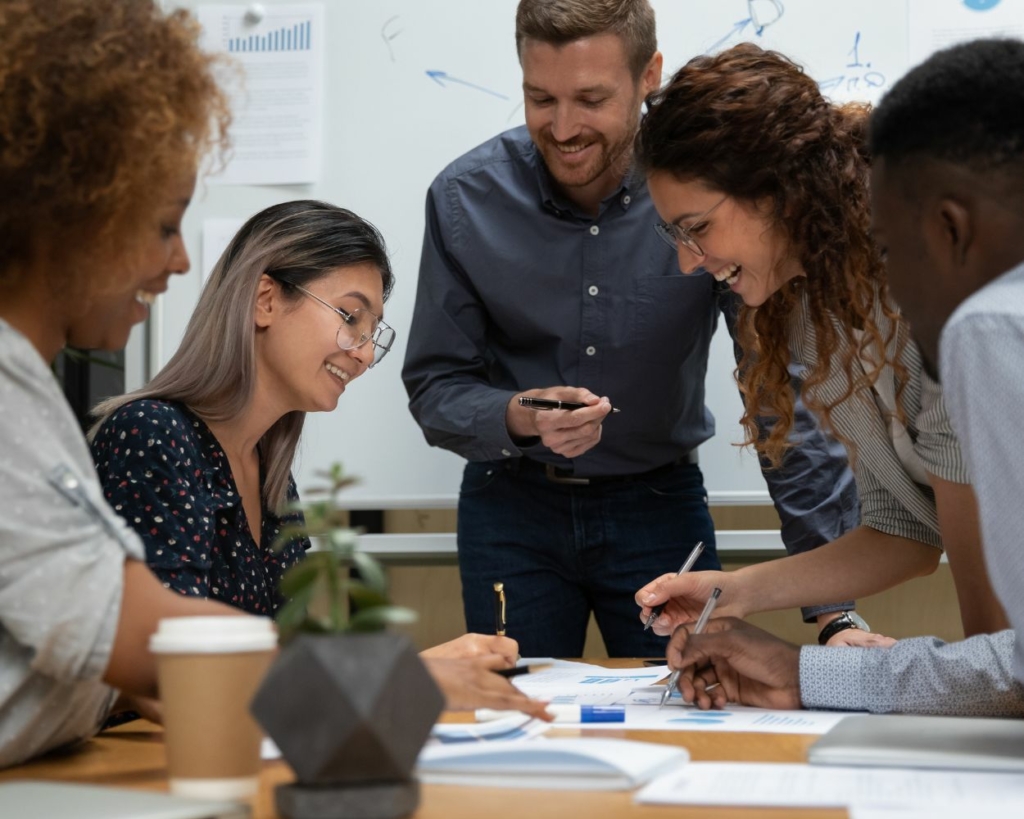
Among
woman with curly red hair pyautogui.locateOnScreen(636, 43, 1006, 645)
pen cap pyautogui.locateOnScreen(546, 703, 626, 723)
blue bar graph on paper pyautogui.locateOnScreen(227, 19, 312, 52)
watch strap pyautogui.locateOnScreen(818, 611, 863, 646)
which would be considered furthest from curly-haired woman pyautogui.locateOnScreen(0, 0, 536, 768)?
blue bar graph on paper pyautogui.locateOnScreen(227, 19, 312, 52)

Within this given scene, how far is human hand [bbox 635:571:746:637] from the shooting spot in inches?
70.7

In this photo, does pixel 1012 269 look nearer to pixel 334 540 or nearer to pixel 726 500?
pixel 334 540

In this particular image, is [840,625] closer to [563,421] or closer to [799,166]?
[563,421]

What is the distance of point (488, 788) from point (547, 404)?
49.4 inches

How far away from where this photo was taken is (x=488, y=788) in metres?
0.95

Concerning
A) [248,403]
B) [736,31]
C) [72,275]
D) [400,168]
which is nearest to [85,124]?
[72,275]

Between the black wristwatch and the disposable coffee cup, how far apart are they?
1478 millimetres

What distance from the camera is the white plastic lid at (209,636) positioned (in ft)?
2.95

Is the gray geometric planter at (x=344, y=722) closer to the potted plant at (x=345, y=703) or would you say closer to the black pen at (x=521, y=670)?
the potted plant at (x=345, y=703)

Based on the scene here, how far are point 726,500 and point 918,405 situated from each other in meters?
1.03

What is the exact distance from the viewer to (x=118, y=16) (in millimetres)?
1053

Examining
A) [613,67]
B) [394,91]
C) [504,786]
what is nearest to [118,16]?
[504,786]

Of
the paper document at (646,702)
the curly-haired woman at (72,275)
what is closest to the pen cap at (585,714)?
the paper document at (646,702)

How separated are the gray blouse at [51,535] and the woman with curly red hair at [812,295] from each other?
0.96 meters
